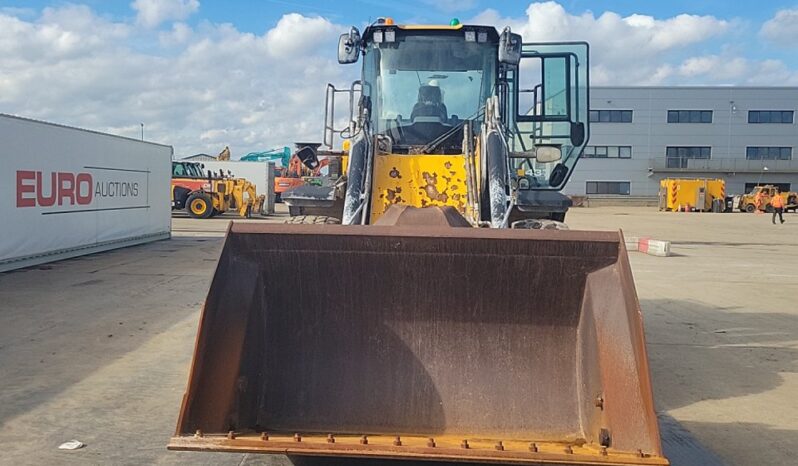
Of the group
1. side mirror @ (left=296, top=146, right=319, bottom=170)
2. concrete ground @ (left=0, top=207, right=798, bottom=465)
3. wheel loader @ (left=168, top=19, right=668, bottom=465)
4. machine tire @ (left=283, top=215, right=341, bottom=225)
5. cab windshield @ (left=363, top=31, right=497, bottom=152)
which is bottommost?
concrete ground @ (left=0, top=207, right=798, bottom=465)

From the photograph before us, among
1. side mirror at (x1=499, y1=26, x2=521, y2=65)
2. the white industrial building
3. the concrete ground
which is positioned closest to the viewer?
the concrete ground

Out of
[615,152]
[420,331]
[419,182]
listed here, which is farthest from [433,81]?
[615,152]

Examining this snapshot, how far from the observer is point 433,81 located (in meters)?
6.69

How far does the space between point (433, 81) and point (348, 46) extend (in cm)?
85

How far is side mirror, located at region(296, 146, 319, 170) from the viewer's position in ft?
21.8

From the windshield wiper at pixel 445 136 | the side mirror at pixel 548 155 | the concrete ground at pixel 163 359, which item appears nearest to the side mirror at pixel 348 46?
the windshield wiper at pixel 445 136

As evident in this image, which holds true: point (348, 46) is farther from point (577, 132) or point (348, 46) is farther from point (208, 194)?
point (208, 194)

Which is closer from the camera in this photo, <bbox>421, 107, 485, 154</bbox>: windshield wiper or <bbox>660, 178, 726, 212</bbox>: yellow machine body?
<bbox>421, 107, 485, 154</bbox>: windshield wiper

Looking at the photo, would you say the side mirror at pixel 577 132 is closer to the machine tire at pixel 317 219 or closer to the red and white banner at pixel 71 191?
the machine tire at pixel 317 219

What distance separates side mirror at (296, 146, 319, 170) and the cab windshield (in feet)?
1.99

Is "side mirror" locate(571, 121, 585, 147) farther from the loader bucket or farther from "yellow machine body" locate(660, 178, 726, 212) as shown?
"yellow machine body" locate(660, 178, 726, 212)

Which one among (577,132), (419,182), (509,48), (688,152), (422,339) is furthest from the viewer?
(688,152)

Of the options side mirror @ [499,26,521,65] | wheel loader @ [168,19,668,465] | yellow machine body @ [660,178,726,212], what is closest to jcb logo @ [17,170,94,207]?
side mirror @ [499,26,521,65]

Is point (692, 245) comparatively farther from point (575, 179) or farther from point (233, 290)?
point (575, 179)
